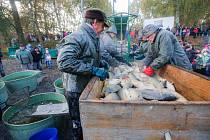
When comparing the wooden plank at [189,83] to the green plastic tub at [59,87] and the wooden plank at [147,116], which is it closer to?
the wooden plank at [147,116]

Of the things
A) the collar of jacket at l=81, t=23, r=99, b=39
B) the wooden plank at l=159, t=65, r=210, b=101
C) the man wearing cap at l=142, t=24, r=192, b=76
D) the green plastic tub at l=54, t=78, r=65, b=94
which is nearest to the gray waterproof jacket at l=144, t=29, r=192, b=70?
the man wearing cap at l=142, t=24, r=192, b=76

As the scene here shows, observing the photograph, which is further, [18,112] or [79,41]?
[18,112]

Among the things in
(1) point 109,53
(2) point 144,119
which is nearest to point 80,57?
(2) point 144,119

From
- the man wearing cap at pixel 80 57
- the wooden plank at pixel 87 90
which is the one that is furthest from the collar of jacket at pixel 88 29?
the wooden plank at pixel 87 90

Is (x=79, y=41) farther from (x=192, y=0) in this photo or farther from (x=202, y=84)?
(x=192, y=0)

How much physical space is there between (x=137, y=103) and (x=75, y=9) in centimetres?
3171

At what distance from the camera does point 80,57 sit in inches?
102

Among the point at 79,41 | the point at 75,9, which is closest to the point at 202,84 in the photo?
the point at 79,41

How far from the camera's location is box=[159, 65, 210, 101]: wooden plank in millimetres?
2215

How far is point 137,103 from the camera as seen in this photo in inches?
63.5

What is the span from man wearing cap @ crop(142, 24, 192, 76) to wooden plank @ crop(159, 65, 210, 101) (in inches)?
7.5

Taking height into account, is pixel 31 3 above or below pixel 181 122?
above

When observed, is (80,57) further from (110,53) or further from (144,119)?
(110,53)

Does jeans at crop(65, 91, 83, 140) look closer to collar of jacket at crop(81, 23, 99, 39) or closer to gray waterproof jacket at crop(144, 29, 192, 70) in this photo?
collar of jacket at crop(81, 23, 99, 39)
